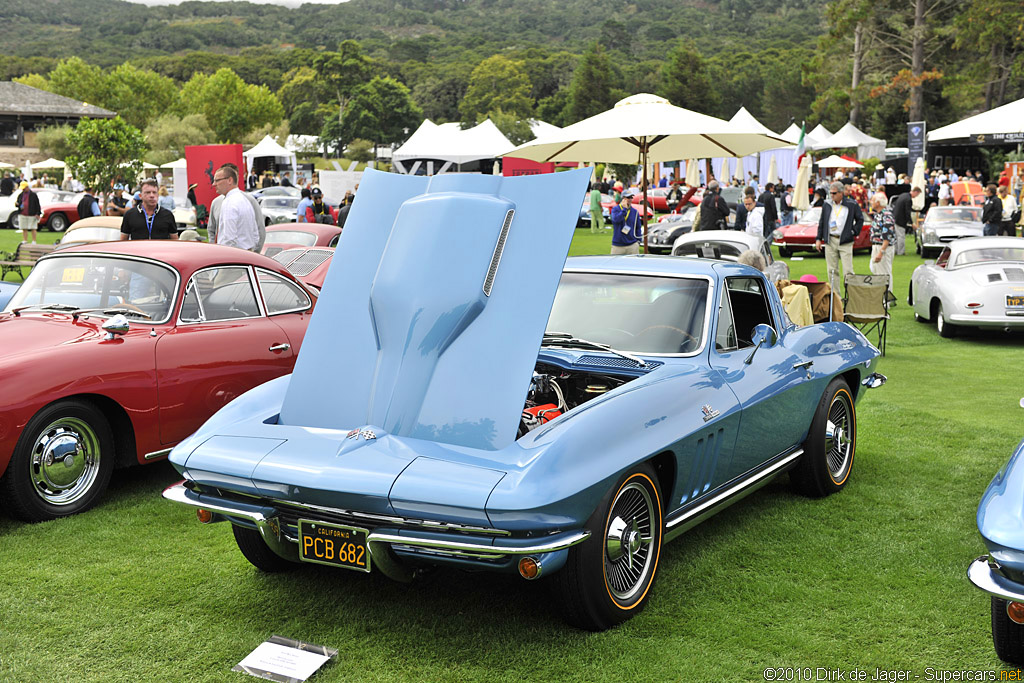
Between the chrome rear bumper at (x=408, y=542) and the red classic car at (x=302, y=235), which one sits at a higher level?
the red classic car at (x=302, y=235)

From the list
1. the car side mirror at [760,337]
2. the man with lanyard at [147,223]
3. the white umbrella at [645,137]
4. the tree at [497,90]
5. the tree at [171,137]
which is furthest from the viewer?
the tree at [497,90]

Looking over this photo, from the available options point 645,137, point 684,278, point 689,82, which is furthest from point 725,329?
point 689,82

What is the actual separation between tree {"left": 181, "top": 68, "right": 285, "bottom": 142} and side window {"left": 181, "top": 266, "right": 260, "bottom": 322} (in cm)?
9361

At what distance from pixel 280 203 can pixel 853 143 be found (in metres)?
28.3

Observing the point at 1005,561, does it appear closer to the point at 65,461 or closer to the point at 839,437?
the point at 839,437

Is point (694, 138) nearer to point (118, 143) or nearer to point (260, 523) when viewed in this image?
point (260, 523)

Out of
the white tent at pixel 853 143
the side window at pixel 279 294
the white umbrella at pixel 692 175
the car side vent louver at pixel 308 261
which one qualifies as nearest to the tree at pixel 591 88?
the white tent at pixel 853 143

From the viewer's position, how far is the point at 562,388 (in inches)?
190

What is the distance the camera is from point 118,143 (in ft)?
101

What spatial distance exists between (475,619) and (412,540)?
730mm

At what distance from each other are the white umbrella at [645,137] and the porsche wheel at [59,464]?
7.30 metres

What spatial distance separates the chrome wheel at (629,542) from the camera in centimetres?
377

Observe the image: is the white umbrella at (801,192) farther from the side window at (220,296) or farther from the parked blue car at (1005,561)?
the parked blue car at (1005,561)

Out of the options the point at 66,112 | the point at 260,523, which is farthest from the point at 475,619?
the point at 66,112
